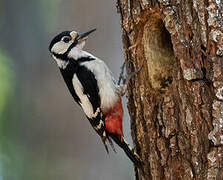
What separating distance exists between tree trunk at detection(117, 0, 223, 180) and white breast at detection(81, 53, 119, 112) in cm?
76

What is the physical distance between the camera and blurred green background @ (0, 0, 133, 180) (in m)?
5.72

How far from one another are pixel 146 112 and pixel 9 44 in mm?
3368

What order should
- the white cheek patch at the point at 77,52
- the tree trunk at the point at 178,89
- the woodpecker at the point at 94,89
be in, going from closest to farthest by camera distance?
the tree trunk at the point at 178,89
the woodpecker at the point at 94,89
the white cheek patch at the point at 77,52

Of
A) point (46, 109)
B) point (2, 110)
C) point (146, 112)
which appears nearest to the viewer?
point (146, 112)

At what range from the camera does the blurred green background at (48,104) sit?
18.8 ft

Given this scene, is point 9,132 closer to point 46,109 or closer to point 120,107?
point 46,109

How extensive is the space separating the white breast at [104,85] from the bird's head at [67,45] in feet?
0.69

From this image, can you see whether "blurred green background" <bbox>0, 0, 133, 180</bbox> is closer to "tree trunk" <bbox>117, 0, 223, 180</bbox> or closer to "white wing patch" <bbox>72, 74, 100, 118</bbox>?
"white wing patch" <bbox>72, 74, 100, 118</bbox>

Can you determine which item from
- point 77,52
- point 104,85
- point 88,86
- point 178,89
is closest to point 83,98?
point 88,86

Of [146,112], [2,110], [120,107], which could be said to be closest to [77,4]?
[2,110]

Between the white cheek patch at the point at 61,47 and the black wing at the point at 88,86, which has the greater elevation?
the white cheek patch at the point at 61,47

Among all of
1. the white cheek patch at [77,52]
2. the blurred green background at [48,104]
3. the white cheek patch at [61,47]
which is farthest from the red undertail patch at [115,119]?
the blurred green background at [48,104]

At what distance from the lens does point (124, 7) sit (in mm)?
3830

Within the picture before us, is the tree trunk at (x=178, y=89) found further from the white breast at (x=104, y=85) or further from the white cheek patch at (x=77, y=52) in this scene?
the white cheek patch at (x=77, y=52)
